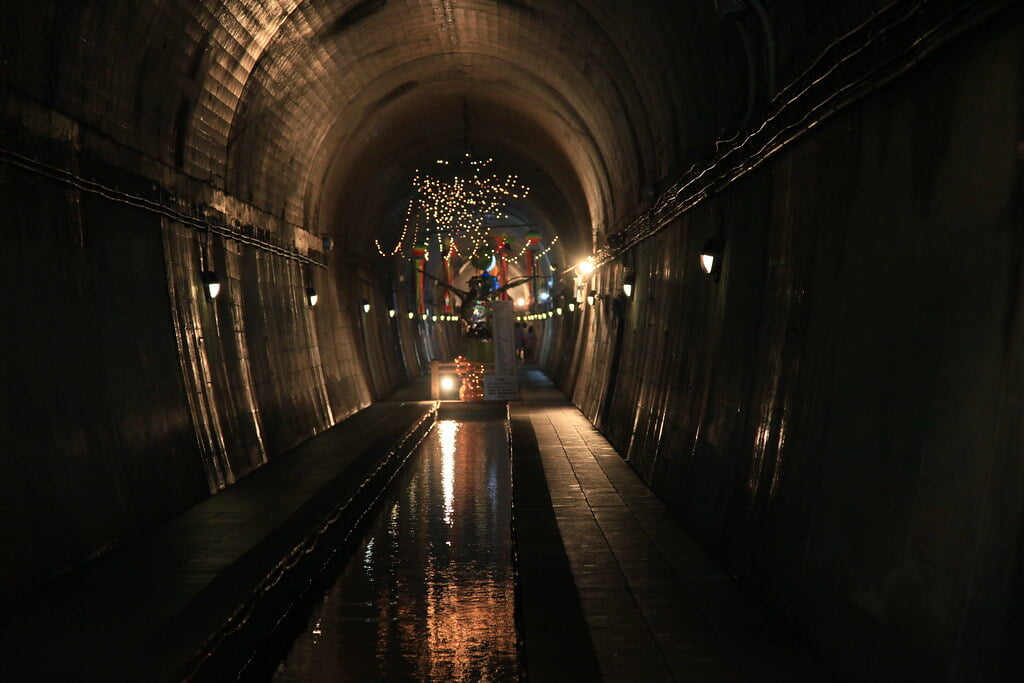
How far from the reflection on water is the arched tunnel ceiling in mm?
4713

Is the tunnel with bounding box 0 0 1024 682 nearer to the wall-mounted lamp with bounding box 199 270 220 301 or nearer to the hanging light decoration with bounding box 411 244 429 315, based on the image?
the wall-mounted lamp with bounding box 199 270 220 301

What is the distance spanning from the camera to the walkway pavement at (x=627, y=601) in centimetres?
537

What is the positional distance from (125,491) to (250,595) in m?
2.84

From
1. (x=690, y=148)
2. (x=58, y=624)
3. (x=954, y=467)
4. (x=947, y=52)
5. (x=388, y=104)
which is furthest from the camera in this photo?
(x=388, y=104)

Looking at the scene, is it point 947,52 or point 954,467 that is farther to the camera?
point 947,52

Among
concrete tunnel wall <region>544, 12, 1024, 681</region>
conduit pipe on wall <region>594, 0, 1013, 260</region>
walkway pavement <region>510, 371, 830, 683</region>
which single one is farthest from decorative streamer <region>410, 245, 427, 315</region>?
concrete tunnel wall <region>544, 12, 1024, 681</region>

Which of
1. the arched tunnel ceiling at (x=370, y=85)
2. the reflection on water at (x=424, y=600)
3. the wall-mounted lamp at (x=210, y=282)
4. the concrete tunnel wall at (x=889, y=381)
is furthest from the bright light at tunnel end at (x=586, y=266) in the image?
the concrete tunnel wall at (x=889, y=381)

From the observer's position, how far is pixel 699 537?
8672mm

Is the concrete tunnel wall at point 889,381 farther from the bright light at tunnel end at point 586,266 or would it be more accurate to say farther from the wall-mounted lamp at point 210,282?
the bright light at tunnel end at point 586,266

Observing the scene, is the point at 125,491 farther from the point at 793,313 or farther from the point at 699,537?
the point at 793,313

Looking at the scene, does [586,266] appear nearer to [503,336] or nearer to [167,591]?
[503,336]

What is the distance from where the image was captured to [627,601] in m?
6.73

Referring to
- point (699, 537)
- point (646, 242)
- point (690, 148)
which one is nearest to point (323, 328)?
point (646, 242)

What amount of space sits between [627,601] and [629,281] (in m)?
9.84
